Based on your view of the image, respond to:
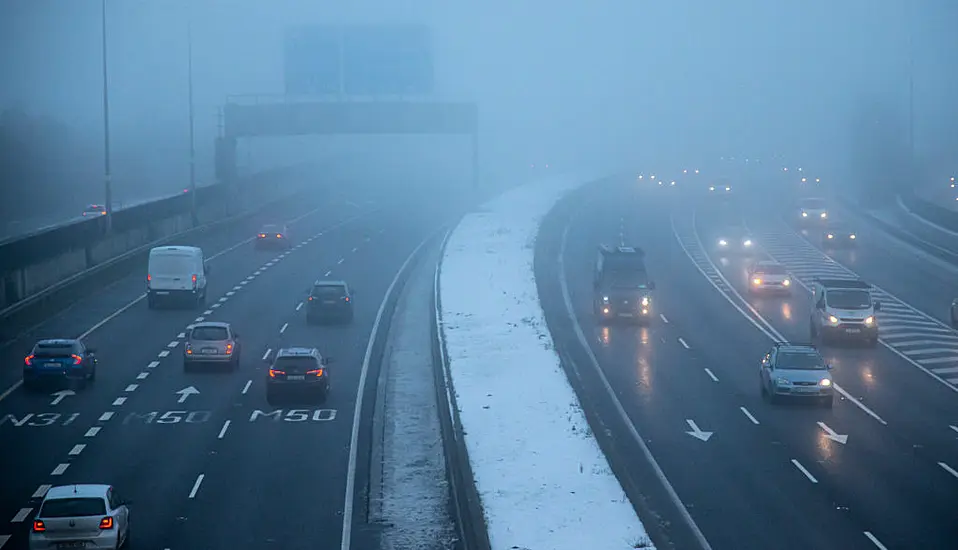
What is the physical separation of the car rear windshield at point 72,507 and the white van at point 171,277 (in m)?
27.6

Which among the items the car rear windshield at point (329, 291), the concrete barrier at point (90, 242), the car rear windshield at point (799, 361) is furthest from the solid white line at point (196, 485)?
the car rear windshield at point (329, 291)

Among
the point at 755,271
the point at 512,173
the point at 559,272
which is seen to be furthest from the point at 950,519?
the point at 512,173

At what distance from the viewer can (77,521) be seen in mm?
18406

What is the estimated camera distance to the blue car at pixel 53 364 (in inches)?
1286

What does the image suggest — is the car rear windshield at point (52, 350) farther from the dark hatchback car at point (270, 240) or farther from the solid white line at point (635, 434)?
the dark hatchback car at point (270, 240)

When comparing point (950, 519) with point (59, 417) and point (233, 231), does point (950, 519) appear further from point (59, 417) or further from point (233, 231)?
point (233, 231)

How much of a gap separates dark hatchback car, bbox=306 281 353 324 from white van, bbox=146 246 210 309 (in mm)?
4767

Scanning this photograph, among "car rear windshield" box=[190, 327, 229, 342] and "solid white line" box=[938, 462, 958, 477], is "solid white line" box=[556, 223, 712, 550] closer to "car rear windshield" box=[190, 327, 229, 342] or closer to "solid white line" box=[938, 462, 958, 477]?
"solid white line" box=[938, 462, 958, 477]

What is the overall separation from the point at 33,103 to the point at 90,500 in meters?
156

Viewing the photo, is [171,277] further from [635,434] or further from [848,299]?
[848,299]

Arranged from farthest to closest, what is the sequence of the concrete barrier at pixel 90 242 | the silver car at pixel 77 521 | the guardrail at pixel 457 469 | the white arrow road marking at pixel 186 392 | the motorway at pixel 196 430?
the concrete barrier at pixel 90 242
the white arrow road marking at pixel 186 392
the motorway at pixel 196 430
the guardrail at pixel 457 469
the silver car at pixel 77 521

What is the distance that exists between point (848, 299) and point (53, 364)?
81.7 feet

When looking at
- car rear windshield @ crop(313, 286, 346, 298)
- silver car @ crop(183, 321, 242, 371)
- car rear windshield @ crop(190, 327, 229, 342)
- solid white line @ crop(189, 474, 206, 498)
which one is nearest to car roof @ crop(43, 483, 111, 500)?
solid white line @ crop(189, 474, 206, 498)

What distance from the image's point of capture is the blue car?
32.7 metres
